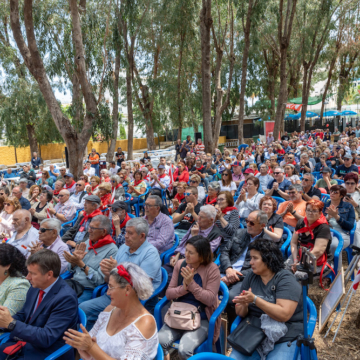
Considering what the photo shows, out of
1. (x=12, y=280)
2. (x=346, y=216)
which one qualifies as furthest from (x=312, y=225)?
(x=12, y=280)

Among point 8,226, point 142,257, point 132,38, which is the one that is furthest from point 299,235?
point 132,38

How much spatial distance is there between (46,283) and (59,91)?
55.9 ft

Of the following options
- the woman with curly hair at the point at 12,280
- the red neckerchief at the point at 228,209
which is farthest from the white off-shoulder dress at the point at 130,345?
the red neckerchief at the point at 228,209

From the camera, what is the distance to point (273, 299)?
8.06ft

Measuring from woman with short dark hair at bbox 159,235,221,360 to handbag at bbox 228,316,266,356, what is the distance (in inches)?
10.1

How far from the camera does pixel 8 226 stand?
4.98 m

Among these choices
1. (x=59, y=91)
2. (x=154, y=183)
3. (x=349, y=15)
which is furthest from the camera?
(x=349, y=15)

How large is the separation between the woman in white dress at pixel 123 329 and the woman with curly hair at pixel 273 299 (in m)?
0.65

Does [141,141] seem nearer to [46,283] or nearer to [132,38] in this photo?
[132,38]

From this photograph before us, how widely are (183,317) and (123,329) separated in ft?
2.09

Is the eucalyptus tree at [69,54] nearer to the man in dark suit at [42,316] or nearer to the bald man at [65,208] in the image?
the bald man at [65,208]

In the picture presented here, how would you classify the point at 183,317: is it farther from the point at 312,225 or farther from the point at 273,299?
the point at 312,225

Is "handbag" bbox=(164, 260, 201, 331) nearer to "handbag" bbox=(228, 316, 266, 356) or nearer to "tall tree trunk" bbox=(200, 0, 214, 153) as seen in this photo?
"handbag" bbox=(228, 316, 266, 356)

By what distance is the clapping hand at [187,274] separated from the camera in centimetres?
263
